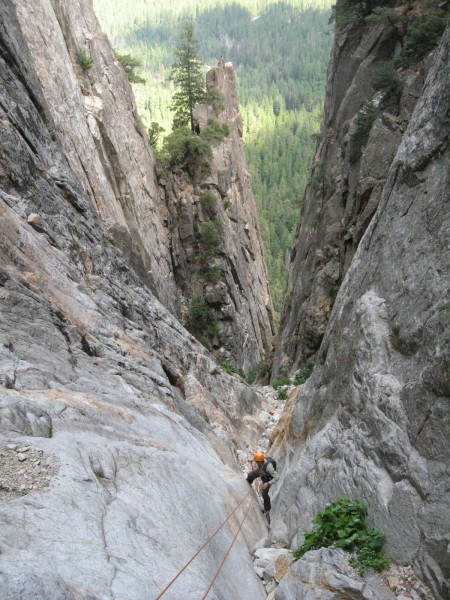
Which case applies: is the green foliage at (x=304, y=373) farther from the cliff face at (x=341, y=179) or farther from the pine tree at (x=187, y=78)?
the pine tree at (x=187, y=78)

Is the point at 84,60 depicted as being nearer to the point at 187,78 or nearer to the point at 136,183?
the point at 136,183

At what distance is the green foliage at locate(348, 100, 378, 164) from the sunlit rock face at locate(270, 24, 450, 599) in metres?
12.8

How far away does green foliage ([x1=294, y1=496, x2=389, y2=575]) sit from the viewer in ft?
22.8

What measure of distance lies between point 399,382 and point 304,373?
17.0 meters

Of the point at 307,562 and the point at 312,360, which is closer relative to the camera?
the point at 307,562

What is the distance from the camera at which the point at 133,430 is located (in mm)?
8953

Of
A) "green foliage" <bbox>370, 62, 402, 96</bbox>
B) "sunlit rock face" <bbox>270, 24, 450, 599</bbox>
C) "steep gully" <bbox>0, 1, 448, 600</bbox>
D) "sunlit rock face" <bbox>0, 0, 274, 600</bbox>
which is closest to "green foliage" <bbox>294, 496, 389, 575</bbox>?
"sunlit rock face" <bbox>270, 24, 450, 599</bbox>

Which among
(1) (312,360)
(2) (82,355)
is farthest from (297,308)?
(2) (82,355)

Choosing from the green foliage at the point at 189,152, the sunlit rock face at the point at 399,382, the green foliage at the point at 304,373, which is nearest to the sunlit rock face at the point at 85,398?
the sunlit rock face at the point at 399,382

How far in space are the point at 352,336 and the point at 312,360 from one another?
1519 centimetres

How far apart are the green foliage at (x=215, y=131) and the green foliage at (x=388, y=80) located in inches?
838

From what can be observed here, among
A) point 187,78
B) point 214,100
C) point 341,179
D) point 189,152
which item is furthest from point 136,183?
point 214,100

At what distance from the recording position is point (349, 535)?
7.51 m

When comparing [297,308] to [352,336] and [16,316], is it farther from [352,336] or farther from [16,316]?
[16,316]
